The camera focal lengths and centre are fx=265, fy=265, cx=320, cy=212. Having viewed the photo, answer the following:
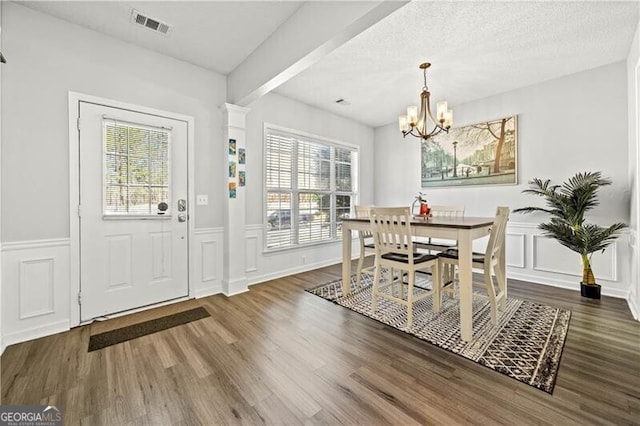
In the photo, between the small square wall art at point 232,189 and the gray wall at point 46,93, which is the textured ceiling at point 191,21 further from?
the small square wall art at point 232,189

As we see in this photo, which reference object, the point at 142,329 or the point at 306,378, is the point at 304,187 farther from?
the point at 306,378

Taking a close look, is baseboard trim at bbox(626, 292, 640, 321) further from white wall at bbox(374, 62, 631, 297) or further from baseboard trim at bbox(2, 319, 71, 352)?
baseboard trim at bbox(2, 319, 71, 352)

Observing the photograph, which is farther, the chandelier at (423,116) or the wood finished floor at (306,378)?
the chandelier at (423,116)

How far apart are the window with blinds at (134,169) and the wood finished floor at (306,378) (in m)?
1.15

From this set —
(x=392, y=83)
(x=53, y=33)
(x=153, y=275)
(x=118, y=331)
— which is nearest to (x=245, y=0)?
(x=53, y=33)

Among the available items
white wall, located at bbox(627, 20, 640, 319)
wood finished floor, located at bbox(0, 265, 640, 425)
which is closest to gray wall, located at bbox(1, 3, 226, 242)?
wood finished floor, located at bbox(0, 265, 640, 425)

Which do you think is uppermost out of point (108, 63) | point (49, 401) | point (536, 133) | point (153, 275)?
point (108, 63)

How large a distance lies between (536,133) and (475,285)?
2.26 meters

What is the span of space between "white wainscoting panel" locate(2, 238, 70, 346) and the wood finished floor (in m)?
0.16

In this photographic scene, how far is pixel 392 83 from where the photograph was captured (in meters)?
3.59

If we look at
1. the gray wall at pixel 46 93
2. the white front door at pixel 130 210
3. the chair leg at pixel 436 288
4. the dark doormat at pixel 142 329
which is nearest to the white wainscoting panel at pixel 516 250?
the chair leg at pixel 436 288

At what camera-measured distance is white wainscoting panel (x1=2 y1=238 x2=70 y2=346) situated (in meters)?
2.11

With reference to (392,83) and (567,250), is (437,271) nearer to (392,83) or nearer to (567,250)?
(567,250)

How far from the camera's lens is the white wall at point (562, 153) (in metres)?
3.08
